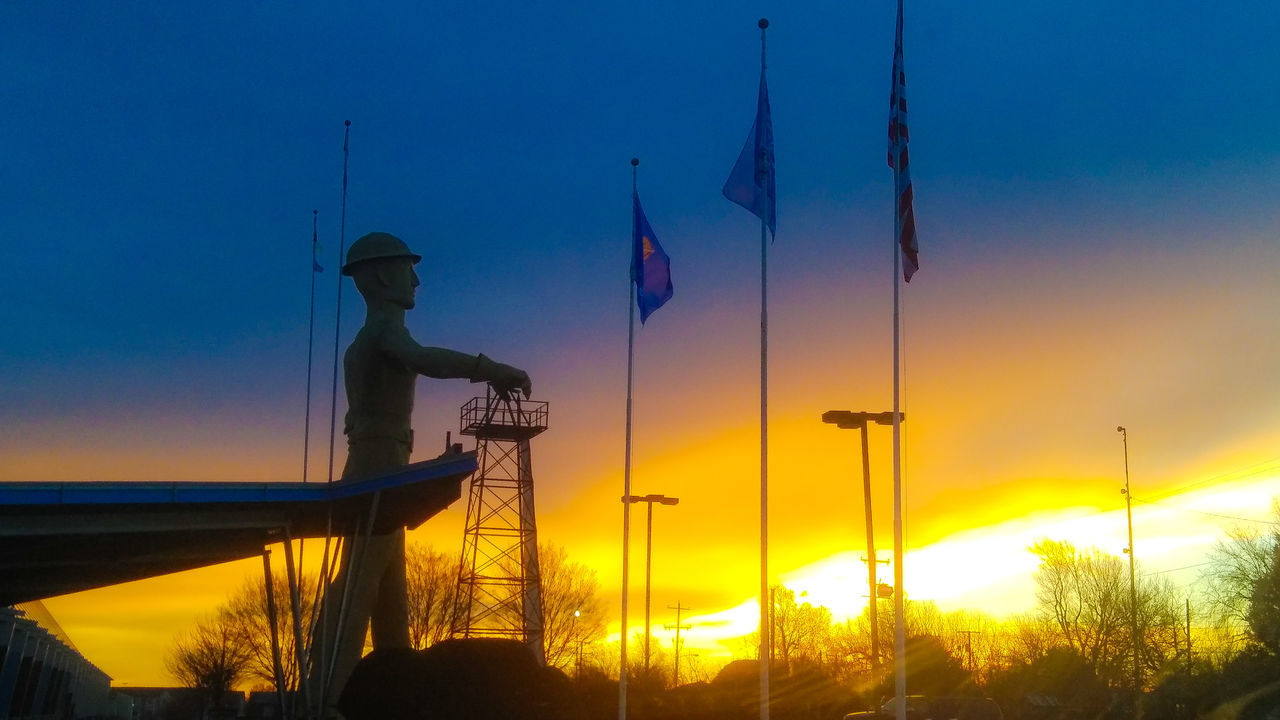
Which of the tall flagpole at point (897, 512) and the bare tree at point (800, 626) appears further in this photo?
the bare tree at point (800, 626)

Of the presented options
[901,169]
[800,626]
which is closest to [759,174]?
[901,169]

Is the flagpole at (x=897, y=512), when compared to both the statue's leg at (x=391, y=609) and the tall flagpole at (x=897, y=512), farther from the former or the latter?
the statue's leg at (x=391, y=609)

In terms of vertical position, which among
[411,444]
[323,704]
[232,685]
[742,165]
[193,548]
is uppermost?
[742,165]

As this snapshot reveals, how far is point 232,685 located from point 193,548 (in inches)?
2675

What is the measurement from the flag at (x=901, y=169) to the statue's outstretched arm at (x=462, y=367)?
7.40 metres

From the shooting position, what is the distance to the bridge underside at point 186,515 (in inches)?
778

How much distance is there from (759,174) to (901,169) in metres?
3.44

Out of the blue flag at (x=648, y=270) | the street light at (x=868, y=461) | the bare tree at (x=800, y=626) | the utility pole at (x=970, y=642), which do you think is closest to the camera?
Result: the blue flag at (x=648, y=270)

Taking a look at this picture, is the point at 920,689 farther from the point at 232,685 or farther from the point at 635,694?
the point at 232,685

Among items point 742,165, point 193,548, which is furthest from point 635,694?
point 742,165

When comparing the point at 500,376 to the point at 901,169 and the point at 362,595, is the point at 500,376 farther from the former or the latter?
the point at 901,169

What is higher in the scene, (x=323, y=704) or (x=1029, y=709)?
(x=323, y=704)

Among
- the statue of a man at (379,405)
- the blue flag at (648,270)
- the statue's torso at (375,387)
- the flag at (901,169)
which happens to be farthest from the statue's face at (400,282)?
the flag at (901,169)

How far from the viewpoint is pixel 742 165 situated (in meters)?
24.8
